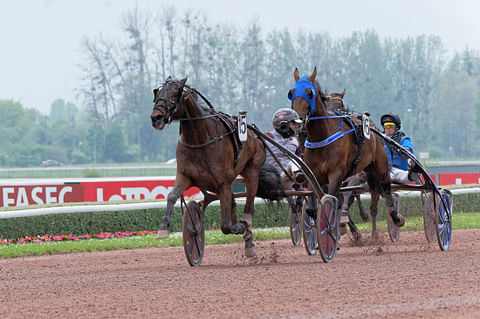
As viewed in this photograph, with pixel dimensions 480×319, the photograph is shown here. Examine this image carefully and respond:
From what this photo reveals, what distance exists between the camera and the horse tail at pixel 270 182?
28.2ft

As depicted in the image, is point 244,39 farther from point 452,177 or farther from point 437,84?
point 452,177

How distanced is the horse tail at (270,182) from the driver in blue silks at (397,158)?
1.75 meters

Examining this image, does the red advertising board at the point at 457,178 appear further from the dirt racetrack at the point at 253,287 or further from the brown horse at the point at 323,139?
the brown horse at the point at 323,139

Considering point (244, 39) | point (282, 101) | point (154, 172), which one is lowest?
point (154, 172)

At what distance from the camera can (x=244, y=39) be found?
59.0 m

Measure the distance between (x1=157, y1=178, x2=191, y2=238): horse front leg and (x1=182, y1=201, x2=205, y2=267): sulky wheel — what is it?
351 mm

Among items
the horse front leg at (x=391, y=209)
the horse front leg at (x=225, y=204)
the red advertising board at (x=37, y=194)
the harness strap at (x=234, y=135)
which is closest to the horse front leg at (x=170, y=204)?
the horse front leg at (x=225, y=204)

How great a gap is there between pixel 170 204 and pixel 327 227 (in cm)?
162

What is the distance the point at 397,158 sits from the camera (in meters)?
10.3

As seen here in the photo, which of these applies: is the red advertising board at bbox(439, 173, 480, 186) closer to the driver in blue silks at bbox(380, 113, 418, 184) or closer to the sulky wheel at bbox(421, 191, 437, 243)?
the sulky wheel at bbox(421, 191, 437, 243)

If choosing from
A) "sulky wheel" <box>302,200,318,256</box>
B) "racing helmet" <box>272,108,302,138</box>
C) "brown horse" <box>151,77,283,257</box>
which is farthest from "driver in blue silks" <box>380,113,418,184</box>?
"brown horse" <box>151,77,283,257</box>

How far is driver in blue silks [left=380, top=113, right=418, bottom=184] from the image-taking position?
9.85m

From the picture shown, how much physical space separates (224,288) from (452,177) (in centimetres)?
1849

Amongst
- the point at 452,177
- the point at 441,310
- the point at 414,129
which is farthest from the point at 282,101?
the point at 441,310
